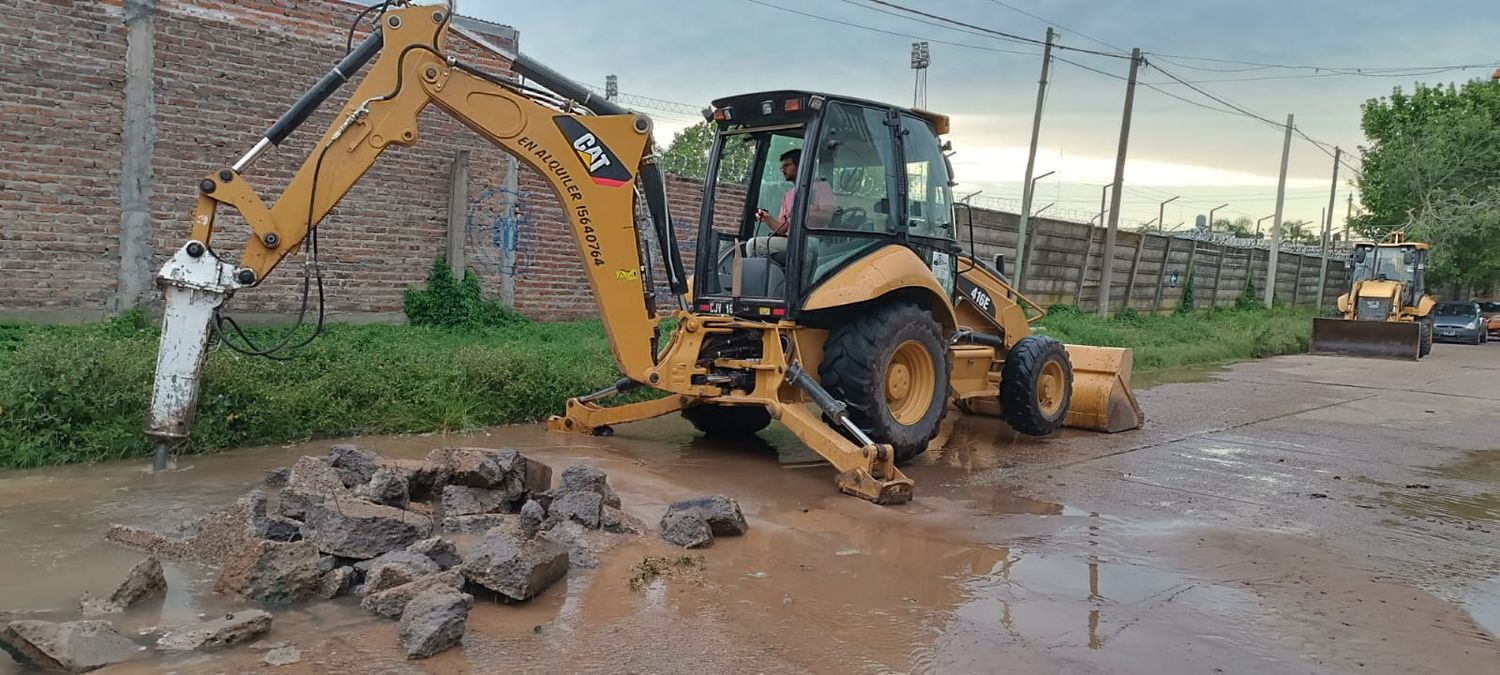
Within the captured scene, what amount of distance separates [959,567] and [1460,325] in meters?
29.2

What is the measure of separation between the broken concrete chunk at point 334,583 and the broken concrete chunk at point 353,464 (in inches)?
50.1

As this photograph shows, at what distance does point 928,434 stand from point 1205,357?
1271 cm

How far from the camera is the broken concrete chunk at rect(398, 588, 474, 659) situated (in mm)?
3555

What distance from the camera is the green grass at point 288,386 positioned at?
6.32 metres

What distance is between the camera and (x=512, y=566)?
4.09 metres

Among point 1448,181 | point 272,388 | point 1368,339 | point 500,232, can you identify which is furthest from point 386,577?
point 1448,181

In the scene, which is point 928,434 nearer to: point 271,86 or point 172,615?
point 172,615

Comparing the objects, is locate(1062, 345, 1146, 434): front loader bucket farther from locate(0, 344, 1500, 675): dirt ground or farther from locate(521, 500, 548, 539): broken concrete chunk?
locate(521, 500, 548, 539): broken concrete chunk

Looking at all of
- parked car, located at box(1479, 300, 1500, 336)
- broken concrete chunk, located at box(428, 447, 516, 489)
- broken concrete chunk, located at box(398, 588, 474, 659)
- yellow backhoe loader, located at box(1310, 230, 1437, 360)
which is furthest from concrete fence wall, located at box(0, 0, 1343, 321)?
parked car, located at box(1479, 300, 1500, 336)

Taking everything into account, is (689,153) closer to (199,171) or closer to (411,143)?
(199,171)

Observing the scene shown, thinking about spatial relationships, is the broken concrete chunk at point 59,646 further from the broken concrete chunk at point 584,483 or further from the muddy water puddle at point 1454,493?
the muddy water puddle at point 1454,493

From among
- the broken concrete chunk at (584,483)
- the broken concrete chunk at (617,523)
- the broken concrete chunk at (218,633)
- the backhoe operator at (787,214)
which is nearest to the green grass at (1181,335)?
the backhoe operator at (787,214)

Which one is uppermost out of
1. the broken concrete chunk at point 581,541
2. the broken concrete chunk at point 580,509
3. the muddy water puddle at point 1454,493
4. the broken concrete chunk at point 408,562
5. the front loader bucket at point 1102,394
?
the front loader bucket at point 1102,394

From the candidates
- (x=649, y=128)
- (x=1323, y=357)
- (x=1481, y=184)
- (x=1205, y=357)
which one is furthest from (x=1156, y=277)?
(x=649, y=128)
